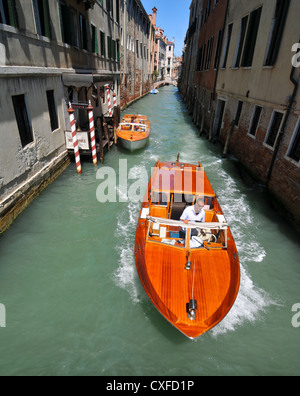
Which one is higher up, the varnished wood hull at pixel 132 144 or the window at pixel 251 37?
the window at pixel 251 37

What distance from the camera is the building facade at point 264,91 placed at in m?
6.68

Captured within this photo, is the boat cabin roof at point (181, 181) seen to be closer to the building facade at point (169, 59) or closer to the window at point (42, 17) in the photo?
the window at point (42, 17)

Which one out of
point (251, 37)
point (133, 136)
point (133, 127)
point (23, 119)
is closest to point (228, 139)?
point (251, 37)

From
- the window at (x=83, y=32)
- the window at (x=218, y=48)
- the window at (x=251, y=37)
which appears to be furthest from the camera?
the window at (x=218, y=48)

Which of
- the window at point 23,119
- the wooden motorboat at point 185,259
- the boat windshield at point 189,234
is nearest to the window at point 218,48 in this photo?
the wooden motorboat at point 185,259

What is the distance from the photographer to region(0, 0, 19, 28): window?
541cm

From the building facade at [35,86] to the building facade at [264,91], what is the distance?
637 centimetres

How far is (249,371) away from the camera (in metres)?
3.43

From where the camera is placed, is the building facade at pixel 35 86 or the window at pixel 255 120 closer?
the building facade at pixel 35 86

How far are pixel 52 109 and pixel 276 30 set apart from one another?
817 centimetres

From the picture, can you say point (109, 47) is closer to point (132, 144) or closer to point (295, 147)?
point (132, 144)
